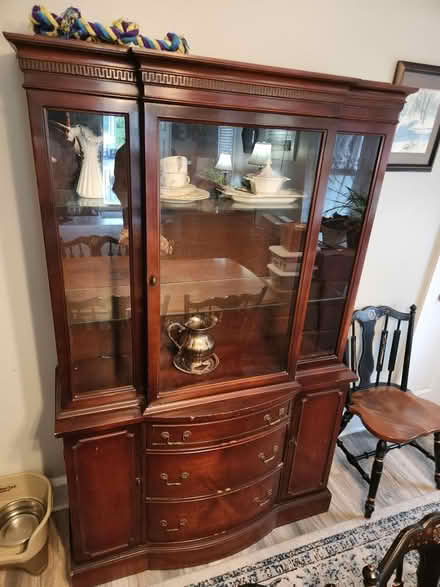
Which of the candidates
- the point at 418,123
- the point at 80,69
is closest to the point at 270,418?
the point at 80,69

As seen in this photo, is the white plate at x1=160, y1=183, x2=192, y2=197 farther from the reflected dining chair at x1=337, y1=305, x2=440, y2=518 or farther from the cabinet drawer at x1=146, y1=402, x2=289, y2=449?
the reflected dining chair at x1=337, y1=305, x2=440, y2=518

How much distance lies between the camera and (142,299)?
122 cm

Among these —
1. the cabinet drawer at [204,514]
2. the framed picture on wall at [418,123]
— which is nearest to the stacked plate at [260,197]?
the framed picture on wall at [418,123]

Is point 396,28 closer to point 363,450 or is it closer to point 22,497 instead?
point 363,450

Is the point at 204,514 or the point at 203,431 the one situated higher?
the point at 203,431

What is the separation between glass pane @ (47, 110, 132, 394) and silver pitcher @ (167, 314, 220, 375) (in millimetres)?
215

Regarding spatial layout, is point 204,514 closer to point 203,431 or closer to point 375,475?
point 203,431

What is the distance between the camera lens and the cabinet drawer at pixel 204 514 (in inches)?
60.5

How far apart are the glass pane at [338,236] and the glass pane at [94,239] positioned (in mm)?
731

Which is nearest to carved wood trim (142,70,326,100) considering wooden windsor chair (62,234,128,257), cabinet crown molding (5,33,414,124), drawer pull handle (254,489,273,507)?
cabinet crown molding (5,33,414,124)

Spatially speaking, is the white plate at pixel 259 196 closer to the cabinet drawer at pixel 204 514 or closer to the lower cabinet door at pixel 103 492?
the lower cabinet door at pixel 103 492

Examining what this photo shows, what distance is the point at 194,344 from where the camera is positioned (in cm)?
145

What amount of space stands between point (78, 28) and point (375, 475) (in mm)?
2085

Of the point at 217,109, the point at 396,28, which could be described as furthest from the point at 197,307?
the point at 396,28
